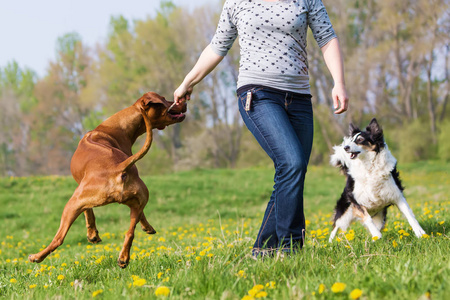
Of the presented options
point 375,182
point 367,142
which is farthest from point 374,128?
point 375,182

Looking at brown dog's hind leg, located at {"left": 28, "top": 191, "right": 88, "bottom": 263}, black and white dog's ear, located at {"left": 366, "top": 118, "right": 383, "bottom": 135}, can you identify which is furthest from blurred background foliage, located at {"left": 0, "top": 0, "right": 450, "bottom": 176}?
brown dog's hind leg, located at {"left": 28, "top": 191, "right": 88, "bottom": 263}

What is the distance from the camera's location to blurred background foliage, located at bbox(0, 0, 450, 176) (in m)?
28.5

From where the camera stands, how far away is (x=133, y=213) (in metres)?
3.33

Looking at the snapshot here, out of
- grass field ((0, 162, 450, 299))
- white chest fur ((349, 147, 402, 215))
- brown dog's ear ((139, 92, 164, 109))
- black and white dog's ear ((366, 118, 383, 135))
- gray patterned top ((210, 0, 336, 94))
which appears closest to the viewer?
grass field ((0, 162, 450, 299))

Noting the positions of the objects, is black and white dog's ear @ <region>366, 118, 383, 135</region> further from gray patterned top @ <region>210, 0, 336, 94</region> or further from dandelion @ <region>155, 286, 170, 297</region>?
dandelion @ <region>155, 286, 170, 297</region>

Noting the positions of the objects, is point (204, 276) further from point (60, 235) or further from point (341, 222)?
point (341, 222)

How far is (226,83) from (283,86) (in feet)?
95.7

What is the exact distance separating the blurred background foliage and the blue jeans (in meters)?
25.0

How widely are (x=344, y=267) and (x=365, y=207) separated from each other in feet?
8.10

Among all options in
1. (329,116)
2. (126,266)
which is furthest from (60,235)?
Answer: (329,116)

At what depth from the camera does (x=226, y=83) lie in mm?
32188

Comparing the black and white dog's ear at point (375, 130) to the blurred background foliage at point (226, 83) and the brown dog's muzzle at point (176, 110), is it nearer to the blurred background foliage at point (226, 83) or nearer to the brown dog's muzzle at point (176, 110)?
the brown dog's muzzle at point (176, 110)

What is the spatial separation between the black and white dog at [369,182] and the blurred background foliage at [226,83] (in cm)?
2331

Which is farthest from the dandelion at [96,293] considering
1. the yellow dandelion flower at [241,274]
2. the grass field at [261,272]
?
the yellow dandelion flower at [241,274]
